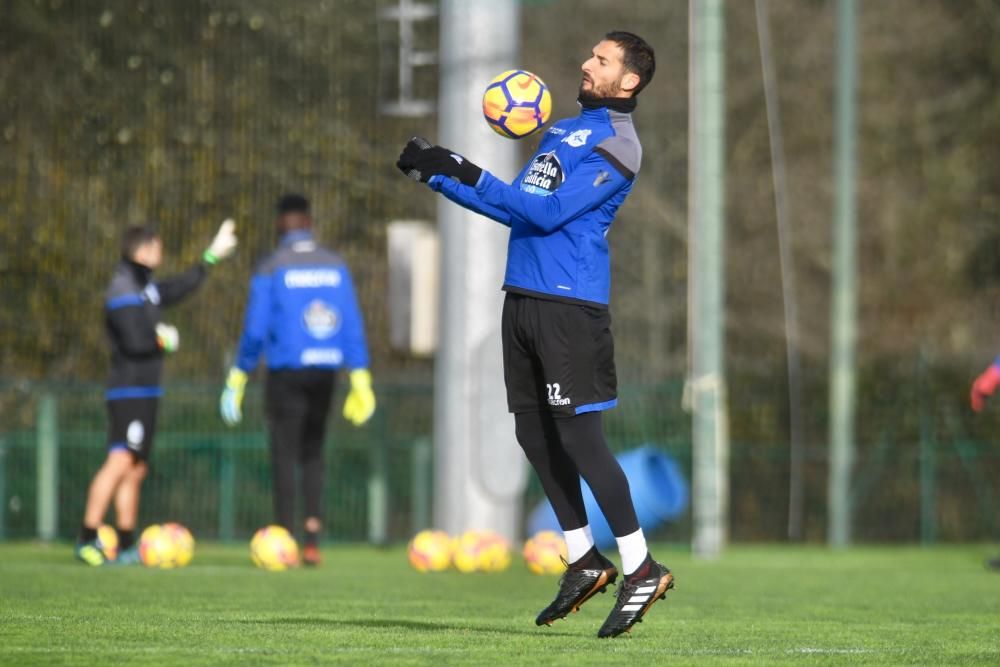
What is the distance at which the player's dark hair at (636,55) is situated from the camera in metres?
6.87

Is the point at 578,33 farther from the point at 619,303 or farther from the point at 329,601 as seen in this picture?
the point at 329,601

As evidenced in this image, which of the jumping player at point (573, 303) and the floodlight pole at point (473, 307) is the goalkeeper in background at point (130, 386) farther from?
the jumping player at point (573, 303)

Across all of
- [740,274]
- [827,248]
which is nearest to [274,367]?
[740,274]

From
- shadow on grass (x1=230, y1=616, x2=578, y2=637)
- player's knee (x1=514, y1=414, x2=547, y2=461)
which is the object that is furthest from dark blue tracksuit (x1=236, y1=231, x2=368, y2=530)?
player's knee (x1=514, y1=414, x2=547, y2=461)

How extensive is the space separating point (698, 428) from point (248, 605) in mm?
6529

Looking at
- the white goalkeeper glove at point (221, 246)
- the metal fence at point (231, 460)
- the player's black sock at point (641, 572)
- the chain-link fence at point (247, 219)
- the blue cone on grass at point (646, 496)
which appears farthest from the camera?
the chain-link fence at point (247, 219)

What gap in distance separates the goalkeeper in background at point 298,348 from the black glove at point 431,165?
5.38m

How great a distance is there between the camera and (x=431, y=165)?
259 inches

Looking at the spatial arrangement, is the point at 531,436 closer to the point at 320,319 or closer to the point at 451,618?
the point at 451,618

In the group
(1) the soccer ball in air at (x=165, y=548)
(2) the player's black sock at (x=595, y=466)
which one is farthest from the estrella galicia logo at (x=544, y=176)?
(1) the soccer ball in air at (x=165, y=548)

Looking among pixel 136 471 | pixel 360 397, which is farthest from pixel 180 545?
pixel 360 397

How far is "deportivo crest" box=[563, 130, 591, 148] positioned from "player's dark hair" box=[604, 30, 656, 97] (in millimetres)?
269

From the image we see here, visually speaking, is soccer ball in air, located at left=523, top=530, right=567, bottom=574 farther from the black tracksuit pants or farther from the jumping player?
the jumping player

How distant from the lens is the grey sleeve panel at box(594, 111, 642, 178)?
6.71 m
